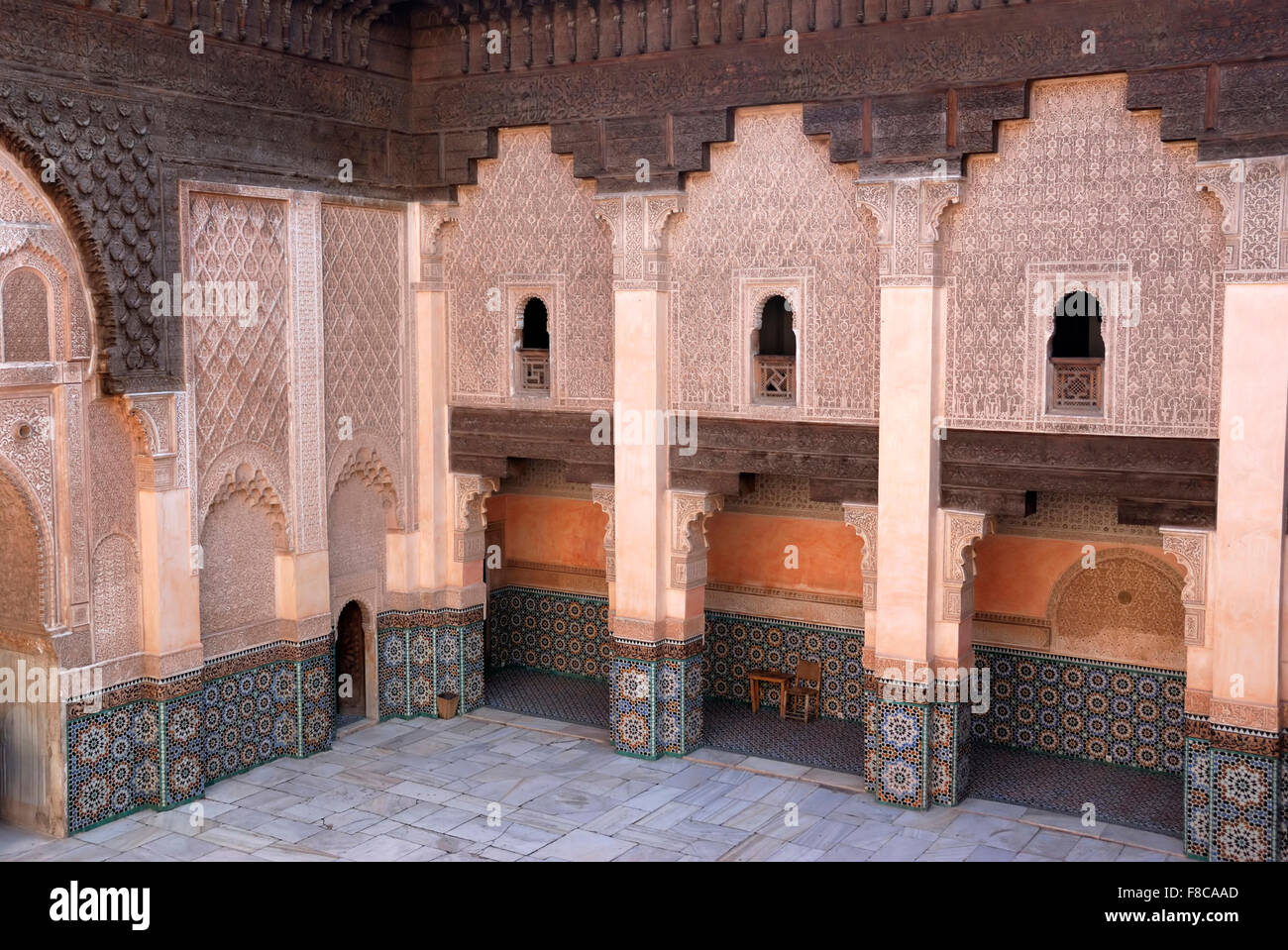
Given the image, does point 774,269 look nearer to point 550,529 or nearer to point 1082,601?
point 1082,601

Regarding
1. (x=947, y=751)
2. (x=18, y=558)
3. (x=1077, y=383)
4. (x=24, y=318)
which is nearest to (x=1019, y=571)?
(x=947, y=751)

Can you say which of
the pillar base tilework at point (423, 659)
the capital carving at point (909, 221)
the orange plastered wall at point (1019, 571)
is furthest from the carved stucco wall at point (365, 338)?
the orange plastered wall at point (1019, 571)

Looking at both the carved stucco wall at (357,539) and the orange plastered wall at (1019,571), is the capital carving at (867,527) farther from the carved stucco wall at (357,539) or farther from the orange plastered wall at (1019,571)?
the carved stucco wall at (357,539)

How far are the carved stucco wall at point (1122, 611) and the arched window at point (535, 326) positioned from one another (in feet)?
13.4

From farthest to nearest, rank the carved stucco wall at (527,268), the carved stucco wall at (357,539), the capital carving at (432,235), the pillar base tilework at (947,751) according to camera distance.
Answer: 1. the capital carving at (432,235)
2. the carved stucco wall at (357,539)
3. the carved stucco wall at (527,268)
4. the pillar base tilework at (947,751)

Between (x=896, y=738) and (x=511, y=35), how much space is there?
5.28 meters

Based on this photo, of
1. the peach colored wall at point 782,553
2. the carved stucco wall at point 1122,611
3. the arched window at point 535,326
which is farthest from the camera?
the arched window at point 535,326

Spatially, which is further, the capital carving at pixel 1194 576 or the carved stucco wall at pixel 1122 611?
the carved stucco wall at pixel 1122 611

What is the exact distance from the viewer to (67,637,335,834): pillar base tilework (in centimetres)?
761

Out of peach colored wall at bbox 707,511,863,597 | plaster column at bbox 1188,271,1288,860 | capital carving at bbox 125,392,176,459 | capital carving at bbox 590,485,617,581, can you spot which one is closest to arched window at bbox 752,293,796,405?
capital carving at bbox 590,485,617,581

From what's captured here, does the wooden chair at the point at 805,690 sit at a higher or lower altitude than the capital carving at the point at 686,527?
lower

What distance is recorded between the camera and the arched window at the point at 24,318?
711cm

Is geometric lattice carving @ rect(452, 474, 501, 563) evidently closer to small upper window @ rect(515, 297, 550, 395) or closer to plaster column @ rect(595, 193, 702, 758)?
small upper window @ rect(515, 297, 550, 395)
